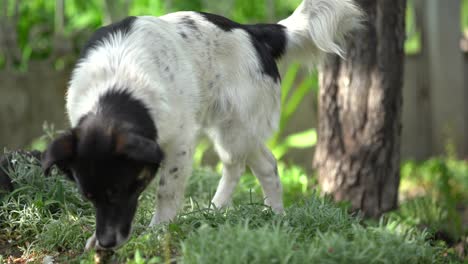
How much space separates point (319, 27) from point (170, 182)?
1.57m

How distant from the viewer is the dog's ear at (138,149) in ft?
10.5

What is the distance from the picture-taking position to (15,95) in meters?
7.78

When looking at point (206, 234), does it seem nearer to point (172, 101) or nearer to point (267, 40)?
point (172, 101)

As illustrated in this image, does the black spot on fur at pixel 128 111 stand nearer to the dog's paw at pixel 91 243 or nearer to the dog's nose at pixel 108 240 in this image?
the dog's nose at pixel 108 240

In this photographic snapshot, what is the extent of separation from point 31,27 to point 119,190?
557cm

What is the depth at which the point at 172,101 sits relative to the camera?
3.96 metres

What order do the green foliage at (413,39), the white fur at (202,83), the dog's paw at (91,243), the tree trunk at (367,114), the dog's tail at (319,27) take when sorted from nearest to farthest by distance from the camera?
the dog's paw at (91,243)
the white fur at (202,83)
the dog's tail at (319,27)
the tree trunk at (367,114)
the green foliage at (413,39)

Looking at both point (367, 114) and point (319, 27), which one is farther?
point (367, 114)

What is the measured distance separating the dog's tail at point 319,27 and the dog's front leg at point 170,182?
1.27 m

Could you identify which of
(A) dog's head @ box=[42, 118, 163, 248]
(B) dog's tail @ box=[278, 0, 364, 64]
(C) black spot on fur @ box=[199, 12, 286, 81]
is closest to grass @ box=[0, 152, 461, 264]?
(A) dog's head @ box=[42, 118, 163, 248]

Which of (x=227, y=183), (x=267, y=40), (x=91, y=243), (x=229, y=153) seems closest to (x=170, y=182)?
(x=91, y=243)

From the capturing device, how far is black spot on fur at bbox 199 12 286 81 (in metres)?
4.63

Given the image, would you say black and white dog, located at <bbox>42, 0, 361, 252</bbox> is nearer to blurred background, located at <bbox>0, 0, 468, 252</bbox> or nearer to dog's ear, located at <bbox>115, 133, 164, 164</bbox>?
dog's ear, located at <bbox>115, 133, 164, 164</bbox>

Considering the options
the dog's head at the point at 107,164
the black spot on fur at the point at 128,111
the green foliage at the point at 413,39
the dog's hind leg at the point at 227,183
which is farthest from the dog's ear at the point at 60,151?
the green foliage at the point at 413,39
